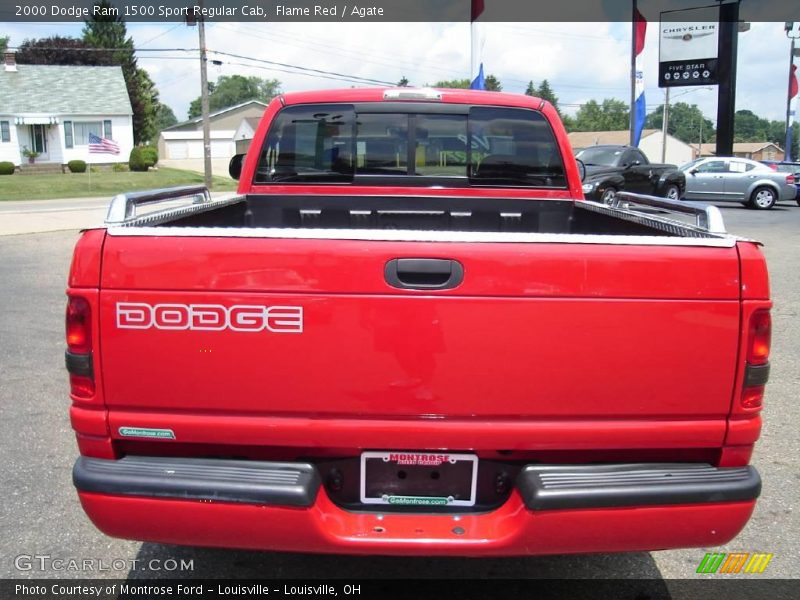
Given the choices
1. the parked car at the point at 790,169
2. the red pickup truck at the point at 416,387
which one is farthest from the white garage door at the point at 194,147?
the red pickup truck at the point at 416,387

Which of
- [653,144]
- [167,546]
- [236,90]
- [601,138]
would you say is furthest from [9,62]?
[236,90]

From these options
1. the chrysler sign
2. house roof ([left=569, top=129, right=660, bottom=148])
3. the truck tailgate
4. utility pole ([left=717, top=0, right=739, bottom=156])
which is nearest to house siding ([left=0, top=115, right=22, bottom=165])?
the chrysler sign

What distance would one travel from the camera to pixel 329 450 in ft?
8.00

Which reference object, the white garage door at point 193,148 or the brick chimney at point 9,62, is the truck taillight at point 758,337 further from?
the white garage door at point 193,148

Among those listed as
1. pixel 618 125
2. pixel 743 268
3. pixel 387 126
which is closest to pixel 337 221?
pixel 387 126

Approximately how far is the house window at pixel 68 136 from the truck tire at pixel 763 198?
4123 centimetres

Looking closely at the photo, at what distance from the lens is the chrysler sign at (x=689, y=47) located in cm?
2383

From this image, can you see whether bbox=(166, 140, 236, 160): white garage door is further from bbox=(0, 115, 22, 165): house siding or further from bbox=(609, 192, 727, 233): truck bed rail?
bbox=(609, 192, 727, 233): truck bed rail

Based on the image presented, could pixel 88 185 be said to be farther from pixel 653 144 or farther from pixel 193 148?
pixel 653 144

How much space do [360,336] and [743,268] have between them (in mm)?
1211

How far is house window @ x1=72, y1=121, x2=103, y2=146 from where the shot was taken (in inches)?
1875

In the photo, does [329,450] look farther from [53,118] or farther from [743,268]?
[53,118]

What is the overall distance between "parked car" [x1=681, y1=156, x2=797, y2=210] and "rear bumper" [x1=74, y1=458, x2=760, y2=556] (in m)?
23.2

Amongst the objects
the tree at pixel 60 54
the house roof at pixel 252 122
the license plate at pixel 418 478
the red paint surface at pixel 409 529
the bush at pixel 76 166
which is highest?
the tree at pixel 60 54
